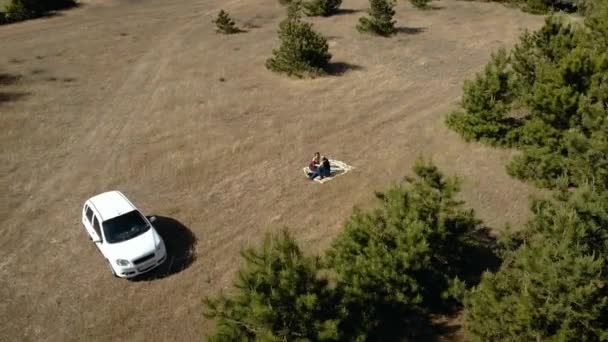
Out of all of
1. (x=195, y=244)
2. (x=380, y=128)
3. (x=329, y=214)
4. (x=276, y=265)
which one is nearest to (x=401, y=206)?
(x=276, y=265)

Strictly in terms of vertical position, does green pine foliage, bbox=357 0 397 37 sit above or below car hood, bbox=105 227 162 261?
above

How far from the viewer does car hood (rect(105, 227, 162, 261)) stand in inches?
579

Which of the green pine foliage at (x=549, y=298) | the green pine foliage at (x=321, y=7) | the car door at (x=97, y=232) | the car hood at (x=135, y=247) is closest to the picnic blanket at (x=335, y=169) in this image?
the car hood at (x=135, y=247)

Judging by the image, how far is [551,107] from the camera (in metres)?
18.3

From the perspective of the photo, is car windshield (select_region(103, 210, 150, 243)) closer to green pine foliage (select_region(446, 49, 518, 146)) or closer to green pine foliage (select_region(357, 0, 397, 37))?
green pine foliage (select_region(446, 49, 518, 146))

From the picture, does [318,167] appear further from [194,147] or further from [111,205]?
[111,205]

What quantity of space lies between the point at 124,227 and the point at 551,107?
1579cm

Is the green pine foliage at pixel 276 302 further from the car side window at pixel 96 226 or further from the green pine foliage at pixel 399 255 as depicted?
the car side window at pixel 96 226

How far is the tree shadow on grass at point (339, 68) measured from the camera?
1188 inches

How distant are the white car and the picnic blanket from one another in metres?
6.87

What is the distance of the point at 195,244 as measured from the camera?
16516 millimetres

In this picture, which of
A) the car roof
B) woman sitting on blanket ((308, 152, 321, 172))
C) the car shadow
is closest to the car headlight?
the car shadow

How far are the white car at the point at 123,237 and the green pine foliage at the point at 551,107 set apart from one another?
12774 mm

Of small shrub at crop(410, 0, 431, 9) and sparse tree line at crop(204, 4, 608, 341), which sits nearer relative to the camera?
sparse tree line at crop(204, 4, 608, 341)
